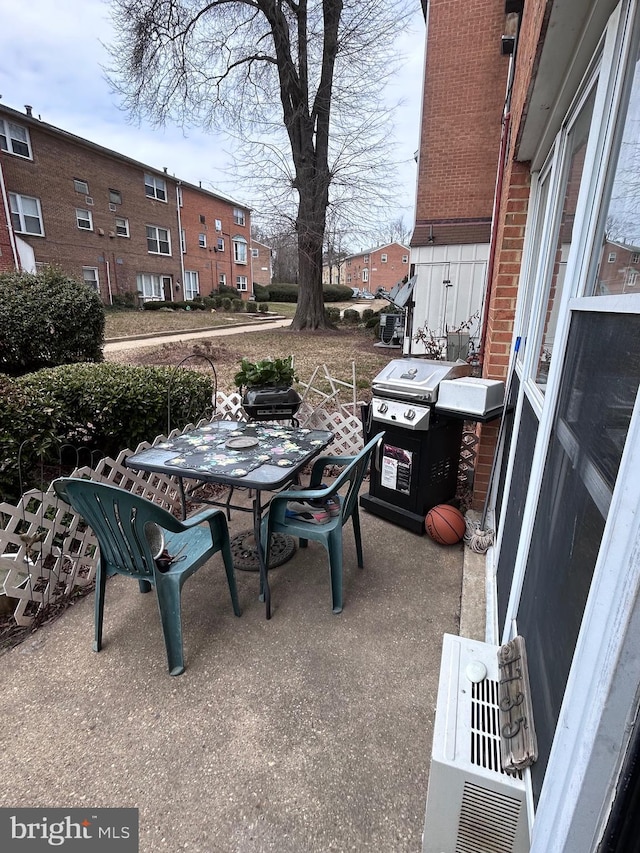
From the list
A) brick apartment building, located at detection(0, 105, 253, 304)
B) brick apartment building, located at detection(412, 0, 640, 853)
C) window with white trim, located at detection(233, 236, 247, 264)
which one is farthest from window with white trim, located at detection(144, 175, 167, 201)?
brick apartment building, located at detection(412, 0, 640, 853)

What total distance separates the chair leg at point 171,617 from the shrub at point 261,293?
32.4m

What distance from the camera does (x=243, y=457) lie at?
2594 millimetres

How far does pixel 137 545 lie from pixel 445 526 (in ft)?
6.79

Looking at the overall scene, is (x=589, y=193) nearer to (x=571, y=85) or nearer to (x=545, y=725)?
(x=571, y=85)

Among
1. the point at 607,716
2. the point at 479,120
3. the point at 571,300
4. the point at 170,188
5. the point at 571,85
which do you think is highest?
the point at 170,188

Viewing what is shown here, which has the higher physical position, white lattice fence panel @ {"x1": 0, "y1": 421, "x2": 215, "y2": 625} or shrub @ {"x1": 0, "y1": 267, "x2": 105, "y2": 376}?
shrub @ {"x1": 0, "y1": 267, "x2": 105, "y2": 376}

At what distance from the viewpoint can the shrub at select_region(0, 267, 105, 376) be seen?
4875 mm

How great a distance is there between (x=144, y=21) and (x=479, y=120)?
26.0 feet

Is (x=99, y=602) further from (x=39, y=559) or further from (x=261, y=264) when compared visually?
(x=261, y=264)

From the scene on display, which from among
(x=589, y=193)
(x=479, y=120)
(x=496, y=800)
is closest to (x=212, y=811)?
(x=496, y=800)

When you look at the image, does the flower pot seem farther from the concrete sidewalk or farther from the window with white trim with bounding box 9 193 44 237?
the window with white trim with bounding box 9 193 44 237

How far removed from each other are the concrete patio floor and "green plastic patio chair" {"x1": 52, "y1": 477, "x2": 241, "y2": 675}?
0.23 m

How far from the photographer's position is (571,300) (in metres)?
1.25

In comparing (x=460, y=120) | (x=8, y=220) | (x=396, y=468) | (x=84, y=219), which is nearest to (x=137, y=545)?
(x=396, y=468)
